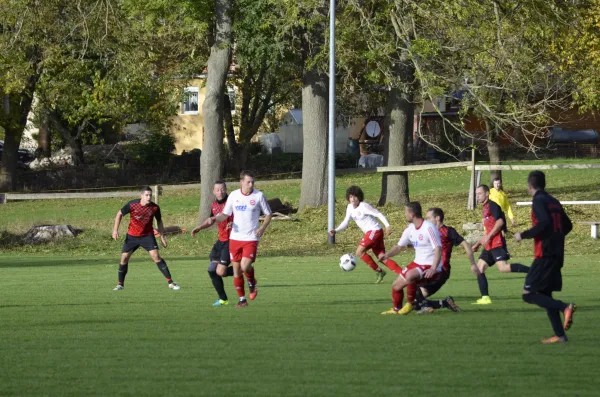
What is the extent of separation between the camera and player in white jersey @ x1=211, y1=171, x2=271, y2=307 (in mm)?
15867

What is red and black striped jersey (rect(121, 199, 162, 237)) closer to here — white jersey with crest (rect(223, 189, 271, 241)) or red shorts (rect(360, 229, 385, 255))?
white jersey with crest (rect(223, 189, 271, 241))

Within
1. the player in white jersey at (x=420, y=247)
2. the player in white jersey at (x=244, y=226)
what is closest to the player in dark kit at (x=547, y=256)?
the player in white jersey at (x=420, y=247)

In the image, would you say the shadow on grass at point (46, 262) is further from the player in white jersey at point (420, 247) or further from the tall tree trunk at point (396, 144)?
the player in white jersey at point (420, 247)

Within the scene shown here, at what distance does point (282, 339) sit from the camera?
1216 centimetres

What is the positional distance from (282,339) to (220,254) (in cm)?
478

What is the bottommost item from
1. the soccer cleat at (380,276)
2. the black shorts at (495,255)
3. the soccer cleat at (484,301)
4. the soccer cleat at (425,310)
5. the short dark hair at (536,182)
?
the soccer cleat at (380,276)

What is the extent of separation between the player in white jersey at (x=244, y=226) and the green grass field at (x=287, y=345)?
23.4 inches

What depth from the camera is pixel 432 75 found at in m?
31.0

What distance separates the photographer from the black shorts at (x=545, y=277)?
11477mm

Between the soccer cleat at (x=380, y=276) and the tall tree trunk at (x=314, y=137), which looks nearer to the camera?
the soccer cleat at (x=380, y=276)

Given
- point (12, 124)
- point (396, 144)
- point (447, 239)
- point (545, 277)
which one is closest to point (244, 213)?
point (447, 239)

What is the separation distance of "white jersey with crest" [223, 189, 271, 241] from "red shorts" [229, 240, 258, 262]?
0.20 feet

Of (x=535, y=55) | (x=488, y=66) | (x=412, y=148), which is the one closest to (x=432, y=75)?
(x=488, y=66)

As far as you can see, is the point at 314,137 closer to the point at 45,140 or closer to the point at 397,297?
the point at 397,297
